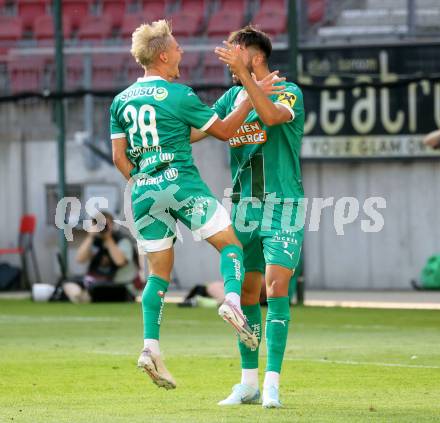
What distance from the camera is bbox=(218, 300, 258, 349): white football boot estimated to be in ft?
23.2

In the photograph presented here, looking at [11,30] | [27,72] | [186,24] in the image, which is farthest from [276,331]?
[11,30]

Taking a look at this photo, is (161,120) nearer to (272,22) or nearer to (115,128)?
(115,128)

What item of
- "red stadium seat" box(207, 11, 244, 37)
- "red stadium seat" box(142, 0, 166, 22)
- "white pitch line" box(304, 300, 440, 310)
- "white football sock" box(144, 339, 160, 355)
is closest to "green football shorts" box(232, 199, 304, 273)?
"white football sock" box(144, 339, 160, 355)

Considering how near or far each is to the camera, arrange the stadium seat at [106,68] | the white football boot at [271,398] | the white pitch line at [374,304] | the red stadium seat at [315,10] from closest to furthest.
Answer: the white football boot at [271,398] < the white pitch line at [374,304] < the stadium seat at [106,68] < the red stadium seat at [315,10]

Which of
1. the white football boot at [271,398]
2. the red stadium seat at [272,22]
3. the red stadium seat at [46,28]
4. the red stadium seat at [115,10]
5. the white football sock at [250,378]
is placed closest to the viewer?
the white football boot at [271,398]

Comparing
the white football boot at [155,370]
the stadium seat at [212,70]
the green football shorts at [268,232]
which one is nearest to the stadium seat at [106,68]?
the stadium seat at [212,70]

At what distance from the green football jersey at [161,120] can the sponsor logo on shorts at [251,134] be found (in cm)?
38

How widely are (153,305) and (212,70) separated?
14.5 meters

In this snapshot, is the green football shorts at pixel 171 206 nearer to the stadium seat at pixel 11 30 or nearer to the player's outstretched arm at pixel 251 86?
the player's outstretched arm at pixel 251 86

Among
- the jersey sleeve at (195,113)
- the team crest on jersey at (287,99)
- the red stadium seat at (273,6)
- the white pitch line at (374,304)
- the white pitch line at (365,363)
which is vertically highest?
the red stadium seat at (273,6)

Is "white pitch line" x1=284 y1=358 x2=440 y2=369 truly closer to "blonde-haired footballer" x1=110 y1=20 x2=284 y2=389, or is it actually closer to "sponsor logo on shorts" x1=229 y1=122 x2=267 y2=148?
"sponsor logo on shorts" x1=229 y1=122 x2=267 y2=148

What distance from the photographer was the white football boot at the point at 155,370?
7180 millimetres

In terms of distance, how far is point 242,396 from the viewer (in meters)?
7.75

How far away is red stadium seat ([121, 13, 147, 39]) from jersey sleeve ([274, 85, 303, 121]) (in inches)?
A: 685
